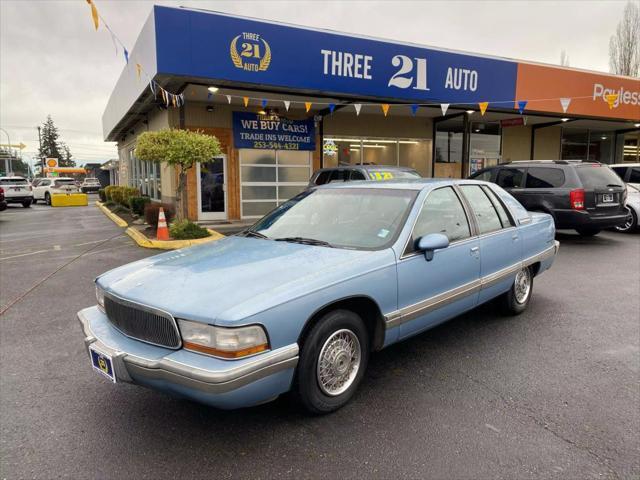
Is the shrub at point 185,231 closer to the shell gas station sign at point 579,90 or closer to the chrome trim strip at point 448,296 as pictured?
the chrome trim strip at point 448,296

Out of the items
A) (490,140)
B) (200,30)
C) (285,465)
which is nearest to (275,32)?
(200,30)

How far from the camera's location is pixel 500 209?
478 cm

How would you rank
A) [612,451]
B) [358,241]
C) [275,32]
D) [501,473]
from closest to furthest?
[501,473] → [612,451] → [358,241] → [275,32]

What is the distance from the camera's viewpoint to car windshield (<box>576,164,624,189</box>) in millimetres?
9188

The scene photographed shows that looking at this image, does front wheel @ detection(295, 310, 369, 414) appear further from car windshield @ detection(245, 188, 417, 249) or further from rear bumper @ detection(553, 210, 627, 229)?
rear bumper @ detection(553, 210, 627, 229)

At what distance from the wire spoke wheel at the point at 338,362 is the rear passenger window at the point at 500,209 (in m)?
2.46

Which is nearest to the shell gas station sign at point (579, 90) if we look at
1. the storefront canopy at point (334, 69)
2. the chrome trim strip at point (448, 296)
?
the storefront canopy at point (334, 69)

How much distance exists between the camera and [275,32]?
10.7m

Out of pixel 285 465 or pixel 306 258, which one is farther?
pixel 306 258

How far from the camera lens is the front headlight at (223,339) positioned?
7.98 feet

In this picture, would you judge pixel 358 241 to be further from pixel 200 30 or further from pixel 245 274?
pixel 200 30

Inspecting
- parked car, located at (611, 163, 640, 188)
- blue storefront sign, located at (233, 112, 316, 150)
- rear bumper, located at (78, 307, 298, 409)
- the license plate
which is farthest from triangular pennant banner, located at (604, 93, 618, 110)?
the license plate

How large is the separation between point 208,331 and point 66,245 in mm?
9714

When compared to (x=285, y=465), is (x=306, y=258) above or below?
above
